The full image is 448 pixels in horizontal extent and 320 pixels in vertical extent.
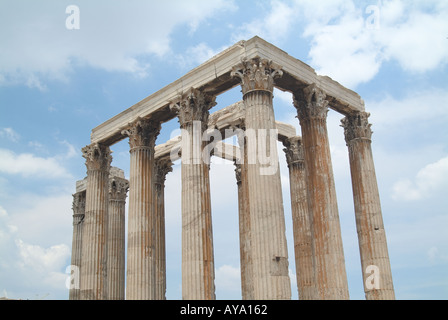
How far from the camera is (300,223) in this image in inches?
1188

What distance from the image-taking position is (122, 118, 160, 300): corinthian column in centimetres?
2692

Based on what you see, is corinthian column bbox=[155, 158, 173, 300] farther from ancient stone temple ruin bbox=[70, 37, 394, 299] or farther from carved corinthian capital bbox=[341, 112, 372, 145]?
carved corinthian capital bbox=[341, 112, 372, 145]

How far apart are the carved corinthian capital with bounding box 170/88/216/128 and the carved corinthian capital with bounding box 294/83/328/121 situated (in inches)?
186

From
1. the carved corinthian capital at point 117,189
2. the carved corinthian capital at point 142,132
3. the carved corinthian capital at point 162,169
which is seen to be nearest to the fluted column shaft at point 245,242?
the carved corinthian capital at point 142,132

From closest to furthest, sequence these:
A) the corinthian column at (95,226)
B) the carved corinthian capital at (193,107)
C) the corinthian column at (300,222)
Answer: the carved corinthian capital at (193,107) → the corinthian column at (300,222) → the corinthian column at (95,226)

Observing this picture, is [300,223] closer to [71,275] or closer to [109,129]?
[109,129]

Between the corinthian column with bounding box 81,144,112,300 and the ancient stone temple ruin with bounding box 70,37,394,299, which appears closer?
the ancient stone temple ruin with bounding box 70,37,394,299

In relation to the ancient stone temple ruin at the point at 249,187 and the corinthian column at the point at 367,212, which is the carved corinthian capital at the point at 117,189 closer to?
the ancient stone temple ruin at the point at 249,187

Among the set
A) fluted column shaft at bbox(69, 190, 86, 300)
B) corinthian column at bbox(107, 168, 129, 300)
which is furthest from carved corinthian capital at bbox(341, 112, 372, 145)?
fluted column shaft at bbox(69, 190, 86, 300)

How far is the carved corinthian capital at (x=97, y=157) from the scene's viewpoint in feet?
106

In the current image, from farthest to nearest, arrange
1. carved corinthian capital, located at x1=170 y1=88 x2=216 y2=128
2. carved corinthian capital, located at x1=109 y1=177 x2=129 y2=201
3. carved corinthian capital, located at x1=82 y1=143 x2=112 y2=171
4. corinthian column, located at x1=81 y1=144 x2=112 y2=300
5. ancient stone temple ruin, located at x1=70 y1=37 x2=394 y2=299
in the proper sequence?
carved corinthian capital, located at x1=109 y1=177 x2=129 y2=201, carved corinthian capital, located at x1=82 y1=143 x2=112 y2=171, corinthian column, located at x1=81 y1=144 x2=112 y2=300, carved corinthian capital, located at x1=170 y1=88 x2=216 y2=128, ancient stone temple ruin, located at x1=70 y1=37 x2=394 y2=299

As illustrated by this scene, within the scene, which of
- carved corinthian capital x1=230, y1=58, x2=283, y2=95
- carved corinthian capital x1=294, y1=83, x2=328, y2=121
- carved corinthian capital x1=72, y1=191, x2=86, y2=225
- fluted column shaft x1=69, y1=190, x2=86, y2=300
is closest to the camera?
carved corinthian capital x1=230, y1=58, x2=283, y2=95

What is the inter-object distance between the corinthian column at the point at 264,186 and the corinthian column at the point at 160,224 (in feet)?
40.2

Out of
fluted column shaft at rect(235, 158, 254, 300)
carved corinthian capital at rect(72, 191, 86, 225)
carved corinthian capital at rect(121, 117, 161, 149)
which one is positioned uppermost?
carved corinthian capital at rect(121, 117, 161, 149)
